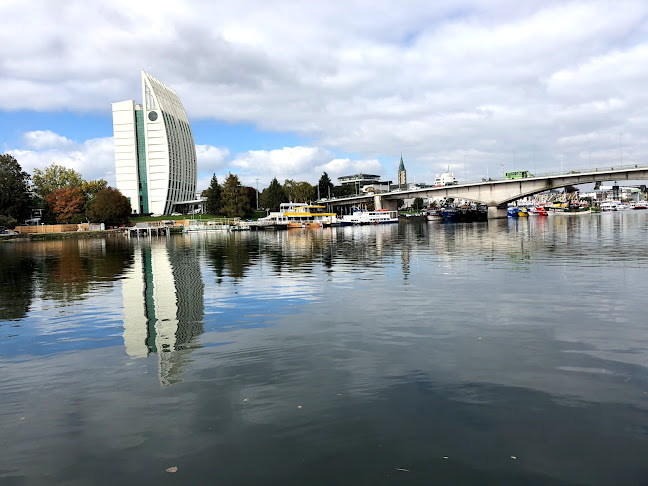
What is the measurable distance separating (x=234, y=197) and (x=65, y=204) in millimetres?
49992

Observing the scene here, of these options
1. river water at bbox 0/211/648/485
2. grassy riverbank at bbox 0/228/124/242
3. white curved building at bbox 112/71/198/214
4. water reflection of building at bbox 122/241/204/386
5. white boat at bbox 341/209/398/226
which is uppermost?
white curved building at bbox 112/71/198/214

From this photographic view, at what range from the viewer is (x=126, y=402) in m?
8.74

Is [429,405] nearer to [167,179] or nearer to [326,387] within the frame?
[326,387]

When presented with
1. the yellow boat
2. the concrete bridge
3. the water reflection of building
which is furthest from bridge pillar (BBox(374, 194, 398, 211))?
the water reflection of building

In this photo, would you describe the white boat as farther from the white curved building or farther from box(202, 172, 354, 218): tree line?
the white curved building

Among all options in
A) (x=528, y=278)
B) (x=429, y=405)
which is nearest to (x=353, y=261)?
(x=528, y=278)

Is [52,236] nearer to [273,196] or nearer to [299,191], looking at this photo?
[273,196]

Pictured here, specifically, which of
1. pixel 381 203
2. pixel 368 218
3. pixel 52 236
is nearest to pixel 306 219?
pixel 368 218

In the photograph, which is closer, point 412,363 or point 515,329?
point 412,363

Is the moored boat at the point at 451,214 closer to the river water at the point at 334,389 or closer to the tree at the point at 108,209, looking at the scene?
the tree at the point at 108,209

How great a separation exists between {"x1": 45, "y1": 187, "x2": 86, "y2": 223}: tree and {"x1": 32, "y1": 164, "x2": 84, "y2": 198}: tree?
24.6ft

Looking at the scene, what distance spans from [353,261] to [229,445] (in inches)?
1112

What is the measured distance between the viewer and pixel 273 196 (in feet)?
542

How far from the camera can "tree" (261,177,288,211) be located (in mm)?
164500
